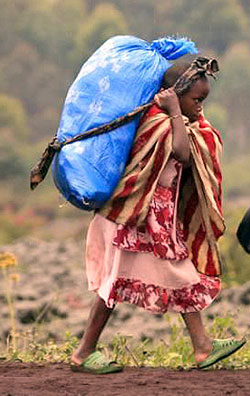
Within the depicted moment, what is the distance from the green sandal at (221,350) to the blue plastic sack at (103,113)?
75 cm

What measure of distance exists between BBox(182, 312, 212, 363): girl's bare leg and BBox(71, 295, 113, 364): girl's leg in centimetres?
33

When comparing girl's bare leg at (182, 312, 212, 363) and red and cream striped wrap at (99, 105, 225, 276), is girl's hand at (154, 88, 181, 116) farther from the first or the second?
girl's bare leg at (182, 312, 212, 363)

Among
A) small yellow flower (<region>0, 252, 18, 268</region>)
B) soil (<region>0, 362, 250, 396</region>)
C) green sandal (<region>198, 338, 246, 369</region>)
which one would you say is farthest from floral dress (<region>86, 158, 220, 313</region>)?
small yellow flower (<region>0, 252, 18, 268</region>)

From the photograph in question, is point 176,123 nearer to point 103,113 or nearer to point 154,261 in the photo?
point 103,113

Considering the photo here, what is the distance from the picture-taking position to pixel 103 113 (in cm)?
497

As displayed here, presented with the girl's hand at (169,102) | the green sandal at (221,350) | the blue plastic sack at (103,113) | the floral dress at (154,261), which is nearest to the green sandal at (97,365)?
the floral dress at (154,261)

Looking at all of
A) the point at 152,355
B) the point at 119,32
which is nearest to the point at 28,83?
the point at 119,32

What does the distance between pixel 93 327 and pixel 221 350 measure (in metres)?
0.53

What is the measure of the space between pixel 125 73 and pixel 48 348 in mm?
1529

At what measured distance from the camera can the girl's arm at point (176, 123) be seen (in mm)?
5012

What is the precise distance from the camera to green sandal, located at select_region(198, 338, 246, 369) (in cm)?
507

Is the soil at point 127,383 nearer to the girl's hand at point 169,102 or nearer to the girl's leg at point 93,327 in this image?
the girl's leg at point 93,327

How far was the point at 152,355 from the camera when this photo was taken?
19.6 ft

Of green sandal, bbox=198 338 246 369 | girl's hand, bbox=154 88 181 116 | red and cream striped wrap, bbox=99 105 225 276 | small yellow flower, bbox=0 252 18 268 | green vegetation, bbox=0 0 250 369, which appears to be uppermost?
green vegetation, bbox=0 0 250 369
